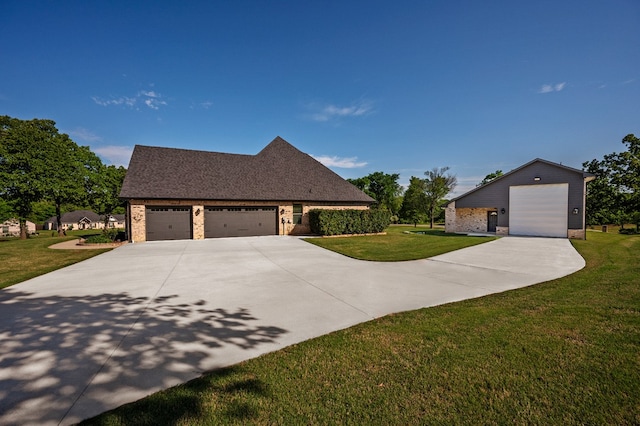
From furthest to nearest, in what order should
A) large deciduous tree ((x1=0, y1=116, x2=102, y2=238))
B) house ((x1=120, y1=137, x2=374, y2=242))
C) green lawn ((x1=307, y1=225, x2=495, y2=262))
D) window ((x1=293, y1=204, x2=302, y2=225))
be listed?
window ((x1=293, y1=204, x2=302, y2=225))
large deciduous tree ((x1=0, y1=116, x2=102, y2=238))
house ((x1=120, y1=137, x2=374, y2=242))
green lawn ((x1=307, y1=225, x2=495, y2=262))

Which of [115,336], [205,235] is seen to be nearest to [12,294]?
[115,336]

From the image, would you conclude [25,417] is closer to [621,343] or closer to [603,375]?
[603,375]

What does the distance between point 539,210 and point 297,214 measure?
17973mm

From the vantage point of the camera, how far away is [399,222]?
49469 millimetres

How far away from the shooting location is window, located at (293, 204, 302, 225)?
2152cm

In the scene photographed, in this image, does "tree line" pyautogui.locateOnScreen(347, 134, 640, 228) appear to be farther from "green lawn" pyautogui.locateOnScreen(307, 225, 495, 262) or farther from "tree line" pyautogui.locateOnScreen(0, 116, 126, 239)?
"tree line" pyautogui.locateOnScreen(0, 116, 126, 239)

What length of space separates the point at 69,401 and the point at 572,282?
948cm

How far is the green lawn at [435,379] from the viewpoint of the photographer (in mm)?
2244

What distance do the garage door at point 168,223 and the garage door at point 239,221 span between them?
1.25 metres

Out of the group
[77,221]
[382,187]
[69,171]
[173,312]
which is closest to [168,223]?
[69,171]

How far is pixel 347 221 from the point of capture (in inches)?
775

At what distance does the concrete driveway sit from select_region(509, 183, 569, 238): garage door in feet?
38.8

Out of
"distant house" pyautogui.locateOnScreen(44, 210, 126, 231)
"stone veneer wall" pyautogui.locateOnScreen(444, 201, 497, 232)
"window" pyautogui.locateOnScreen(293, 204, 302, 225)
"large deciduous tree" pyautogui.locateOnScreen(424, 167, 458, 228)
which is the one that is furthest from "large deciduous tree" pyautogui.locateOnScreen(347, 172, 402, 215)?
"distant house" pyautogui.locateOnScreen(44, 210, 126, 231)

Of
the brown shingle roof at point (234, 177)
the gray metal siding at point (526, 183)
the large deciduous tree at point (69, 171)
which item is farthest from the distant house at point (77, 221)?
the gray metal siding at point (526, 183)
